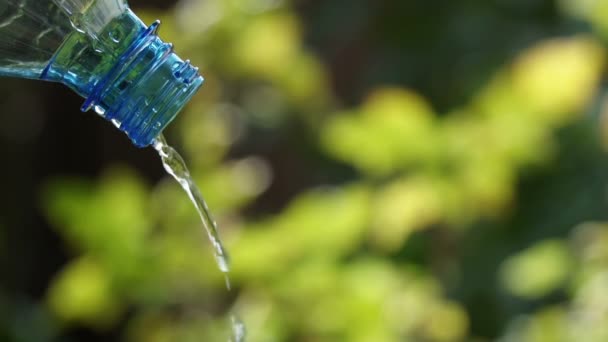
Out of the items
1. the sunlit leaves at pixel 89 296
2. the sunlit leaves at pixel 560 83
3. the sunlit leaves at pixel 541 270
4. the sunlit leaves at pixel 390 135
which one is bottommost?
the sunlit leaves at pixel 89 296

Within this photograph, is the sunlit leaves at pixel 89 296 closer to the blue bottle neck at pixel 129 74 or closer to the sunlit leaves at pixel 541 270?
the sunlit leaves at pixel 541 270

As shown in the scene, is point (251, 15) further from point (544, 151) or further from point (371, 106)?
point (544, 151)

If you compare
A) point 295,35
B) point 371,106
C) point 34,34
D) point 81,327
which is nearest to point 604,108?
point 371,106

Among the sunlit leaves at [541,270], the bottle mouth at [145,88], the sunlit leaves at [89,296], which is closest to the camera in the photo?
the bottle mouth at [145,88]

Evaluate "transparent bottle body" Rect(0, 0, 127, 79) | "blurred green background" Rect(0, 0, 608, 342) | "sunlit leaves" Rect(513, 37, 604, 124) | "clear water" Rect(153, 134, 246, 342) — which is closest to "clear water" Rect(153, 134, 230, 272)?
"clear water" Rect(153, 134, 246, 342)

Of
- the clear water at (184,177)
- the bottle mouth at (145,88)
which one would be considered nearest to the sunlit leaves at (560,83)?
the clear water at (184,177)

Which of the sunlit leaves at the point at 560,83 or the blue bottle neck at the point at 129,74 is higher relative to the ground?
the sunlit leaves at the point at 560,83

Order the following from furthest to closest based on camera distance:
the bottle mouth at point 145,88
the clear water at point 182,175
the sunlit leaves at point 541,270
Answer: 1. the sunlit leaves at point 541,270
2. the clear water at point 182,175
3. the bottle mouth at point 145,88

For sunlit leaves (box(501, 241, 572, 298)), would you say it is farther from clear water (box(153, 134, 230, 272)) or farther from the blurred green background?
clear water (box(153, 134, 230, 272))

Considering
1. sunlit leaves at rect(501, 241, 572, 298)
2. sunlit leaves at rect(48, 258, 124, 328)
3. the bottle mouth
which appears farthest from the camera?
sunlit leaves at rect(48, 258, 124, 328)
